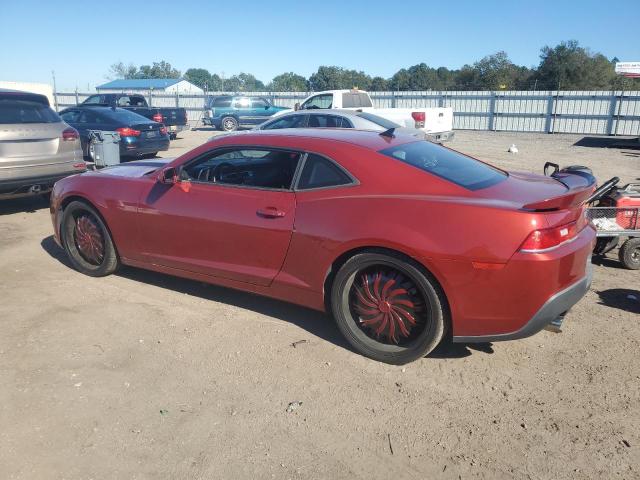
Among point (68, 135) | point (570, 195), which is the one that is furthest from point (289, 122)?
point (570, 195)

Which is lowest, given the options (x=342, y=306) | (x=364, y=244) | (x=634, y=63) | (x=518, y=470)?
(x=518, y=470)

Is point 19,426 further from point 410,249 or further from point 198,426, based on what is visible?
point 410,249

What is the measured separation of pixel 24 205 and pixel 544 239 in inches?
336

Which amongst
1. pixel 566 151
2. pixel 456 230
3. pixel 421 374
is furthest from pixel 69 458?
pixel 566 151

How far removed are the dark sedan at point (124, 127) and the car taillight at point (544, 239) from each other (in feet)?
37.9

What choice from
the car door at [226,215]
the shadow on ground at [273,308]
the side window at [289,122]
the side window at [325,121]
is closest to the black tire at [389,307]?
the shadow on ground at [273,308]

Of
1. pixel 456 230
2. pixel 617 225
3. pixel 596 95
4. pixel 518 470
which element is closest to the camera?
pixel 518 470

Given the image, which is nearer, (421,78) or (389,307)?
(389,307)

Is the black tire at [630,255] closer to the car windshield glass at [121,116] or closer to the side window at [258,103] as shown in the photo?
the car windshield glass at [121,116]

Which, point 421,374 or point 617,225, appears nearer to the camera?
point 421,374

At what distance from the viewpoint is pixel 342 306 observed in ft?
11.7

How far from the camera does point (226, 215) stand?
3.97 metres

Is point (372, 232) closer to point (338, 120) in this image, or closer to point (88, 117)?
point (338, 120)

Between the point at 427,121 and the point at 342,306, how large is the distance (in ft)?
37.6
